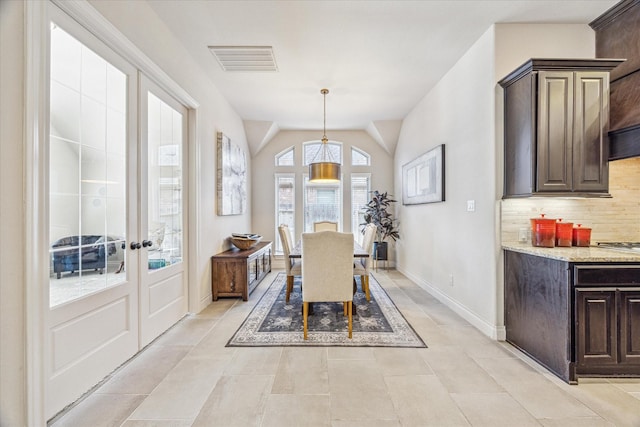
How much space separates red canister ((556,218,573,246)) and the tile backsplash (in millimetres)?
170

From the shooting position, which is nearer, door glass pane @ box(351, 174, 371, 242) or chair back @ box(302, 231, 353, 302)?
chair back @ box(302, 231, 353, 302)

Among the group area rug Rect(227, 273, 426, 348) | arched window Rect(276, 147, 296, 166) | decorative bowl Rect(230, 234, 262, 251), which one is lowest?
area rug Rect(227, 273, 426, 348)

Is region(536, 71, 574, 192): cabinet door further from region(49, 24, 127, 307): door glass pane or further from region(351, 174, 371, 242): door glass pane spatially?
region(351, 174, 371, 242): door glass pane

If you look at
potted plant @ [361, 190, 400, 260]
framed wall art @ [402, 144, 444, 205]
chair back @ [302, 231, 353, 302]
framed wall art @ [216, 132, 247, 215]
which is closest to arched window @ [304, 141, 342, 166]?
potted plant @ [361, 190, 400, 260]

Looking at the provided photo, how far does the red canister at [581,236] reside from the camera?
2.48 m

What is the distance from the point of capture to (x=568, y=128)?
2.34 meters

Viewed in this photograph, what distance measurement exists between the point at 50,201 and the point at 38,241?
28 cm

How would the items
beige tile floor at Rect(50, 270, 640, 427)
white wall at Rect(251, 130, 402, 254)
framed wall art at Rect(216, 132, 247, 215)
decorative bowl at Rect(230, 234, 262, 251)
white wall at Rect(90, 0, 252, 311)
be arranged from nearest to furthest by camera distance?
beige tile floor at Rect(50, 270, 640, 427) < white wall at Rect(90, 0, 252, 311) < framed wall art at Rect(216, 132, 247, 215) < decorative bowl at Rect(230, 234, 262, 251) < white wall at Rect(251, 130, 402, 254)

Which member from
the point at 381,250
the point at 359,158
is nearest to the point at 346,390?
the point at 381,250

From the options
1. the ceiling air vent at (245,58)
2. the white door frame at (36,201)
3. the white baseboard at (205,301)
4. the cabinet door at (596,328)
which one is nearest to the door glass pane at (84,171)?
the white door frame at (36,201)

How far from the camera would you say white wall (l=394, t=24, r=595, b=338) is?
268 cm

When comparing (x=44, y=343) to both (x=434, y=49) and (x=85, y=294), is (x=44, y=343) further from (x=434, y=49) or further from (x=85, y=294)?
(x=434, y=49)

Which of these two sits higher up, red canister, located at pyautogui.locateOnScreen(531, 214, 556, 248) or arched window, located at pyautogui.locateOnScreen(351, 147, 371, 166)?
arched window, located at pyautogui.locateOnScreen(351, 147, 371, 166)

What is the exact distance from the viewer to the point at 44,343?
1493 mm
